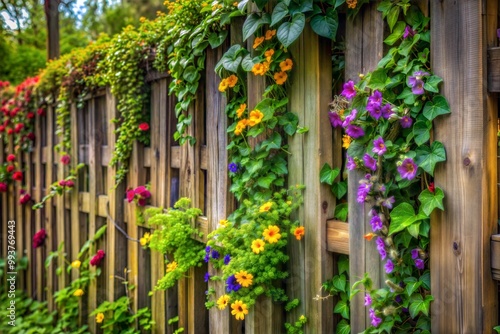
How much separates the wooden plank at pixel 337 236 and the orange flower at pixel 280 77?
616 millimetres

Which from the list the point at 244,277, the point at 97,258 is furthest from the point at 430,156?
the point at 97,258

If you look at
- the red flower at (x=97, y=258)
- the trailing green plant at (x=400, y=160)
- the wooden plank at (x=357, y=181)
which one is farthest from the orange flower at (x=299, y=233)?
the red flower at (x=97, y=258)

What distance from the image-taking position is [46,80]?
15.9 feet

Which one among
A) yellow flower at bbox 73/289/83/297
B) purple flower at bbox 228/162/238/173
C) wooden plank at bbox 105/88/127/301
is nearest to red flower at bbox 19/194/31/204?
yellow flower at bbox 73/289/83/297

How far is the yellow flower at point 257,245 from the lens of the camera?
86.6 inches

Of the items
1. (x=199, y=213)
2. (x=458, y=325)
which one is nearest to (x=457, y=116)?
(x=458, y=325)

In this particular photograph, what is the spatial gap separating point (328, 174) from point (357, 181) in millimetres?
160

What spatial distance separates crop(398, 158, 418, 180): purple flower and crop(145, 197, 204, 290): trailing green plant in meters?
1.32

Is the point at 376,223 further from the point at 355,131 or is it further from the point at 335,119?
the point at 335,119

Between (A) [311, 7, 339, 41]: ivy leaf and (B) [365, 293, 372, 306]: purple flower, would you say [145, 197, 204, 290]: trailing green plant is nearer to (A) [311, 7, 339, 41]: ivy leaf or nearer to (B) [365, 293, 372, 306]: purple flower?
(B) [365, 293, 372, 306]: purple flower

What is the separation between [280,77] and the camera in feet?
7.38

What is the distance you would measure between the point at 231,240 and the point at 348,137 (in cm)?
74

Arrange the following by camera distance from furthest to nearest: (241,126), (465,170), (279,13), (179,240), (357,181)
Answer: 1. (179,240)
2. (241,126)
3. (279,13)
4. (357,181)
5. (465,170)

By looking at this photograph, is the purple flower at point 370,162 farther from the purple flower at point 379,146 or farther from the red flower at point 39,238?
the red flower at point 39,238
